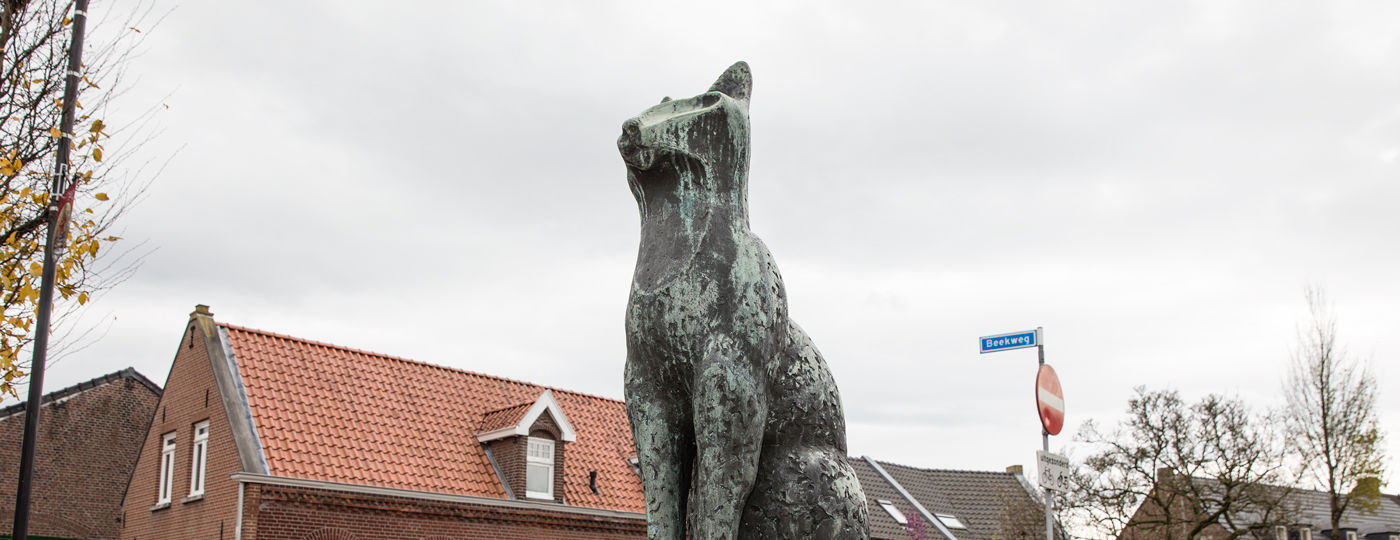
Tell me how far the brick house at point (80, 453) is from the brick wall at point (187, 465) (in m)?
6.21

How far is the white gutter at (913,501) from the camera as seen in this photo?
31.5 meters

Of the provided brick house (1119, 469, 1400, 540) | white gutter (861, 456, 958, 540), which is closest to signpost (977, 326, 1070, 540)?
brick house (1119, 469, 1400, 540)

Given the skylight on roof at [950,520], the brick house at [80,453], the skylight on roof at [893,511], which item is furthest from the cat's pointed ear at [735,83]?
the skylight on roof at [950,520]

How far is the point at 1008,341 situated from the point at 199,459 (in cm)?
1578

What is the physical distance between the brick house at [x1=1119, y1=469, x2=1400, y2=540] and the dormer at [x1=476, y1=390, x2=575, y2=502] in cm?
1092

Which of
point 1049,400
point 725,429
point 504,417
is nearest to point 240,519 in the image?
point 504,417

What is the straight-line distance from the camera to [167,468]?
71.8 ft

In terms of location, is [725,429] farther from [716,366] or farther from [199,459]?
[199,459]

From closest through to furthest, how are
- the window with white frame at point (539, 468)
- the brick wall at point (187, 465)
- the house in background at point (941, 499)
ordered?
the brick wall at point (187, 465)
the window with white frame at point (539, 468)
the house in background at point (941, 499)

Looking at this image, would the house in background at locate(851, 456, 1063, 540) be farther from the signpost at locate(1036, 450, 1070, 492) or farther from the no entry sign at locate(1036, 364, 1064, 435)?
the signpost at locate(1036, 450, 1070, 492)

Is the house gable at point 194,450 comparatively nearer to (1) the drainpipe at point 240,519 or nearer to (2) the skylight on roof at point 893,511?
(1) the drainpipe at point 240,519

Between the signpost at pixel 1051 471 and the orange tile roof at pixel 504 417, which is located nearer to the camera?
the signpost at pixel 1051 471

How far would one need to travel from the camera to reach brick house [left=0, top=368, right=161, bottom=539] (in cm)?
2805

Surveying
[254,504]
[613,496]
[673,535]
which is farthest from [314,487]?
[673,535]
